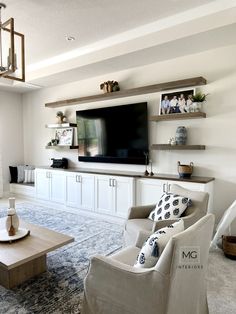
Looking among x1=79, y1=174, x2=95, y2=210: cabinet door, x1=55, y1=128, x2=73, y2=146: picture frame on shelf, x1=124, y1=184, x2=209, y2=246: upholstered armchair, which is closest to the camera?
x1=124, y1=184, x2=209, y2=246: upholstered armchair

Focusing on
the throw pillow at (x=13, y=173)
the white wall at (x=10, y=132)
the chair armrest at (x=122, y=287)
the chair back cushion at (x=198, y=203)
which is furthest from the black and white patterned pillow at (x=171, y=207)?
the white wall at (x=10, y=132)

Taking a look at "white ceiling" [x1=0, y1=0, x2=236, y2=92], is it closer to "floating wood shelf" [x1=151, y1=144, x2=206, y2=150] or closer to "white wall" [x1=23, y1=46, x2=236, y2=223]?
"white wall" [x1=23, y1=46, x2=236, y2=223]

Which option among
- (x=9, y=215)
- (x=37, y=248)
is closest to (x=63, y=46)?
(x=9, y=215)

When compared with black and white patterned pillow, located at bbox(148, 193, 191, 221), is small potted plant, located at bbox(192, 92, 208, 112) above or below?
above

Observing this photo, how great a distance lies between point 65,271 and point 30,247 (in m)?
0.51

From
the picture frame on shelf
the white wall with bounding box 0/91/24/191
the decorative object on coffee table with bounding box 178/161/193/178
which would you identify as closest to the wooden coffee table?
the decorative object on coffee table with bounding box 178/161/193/178

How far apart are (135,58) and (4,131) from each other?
13.1 feet

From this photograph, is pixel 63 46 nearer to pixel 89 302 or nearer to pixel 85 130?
pixel 85 130

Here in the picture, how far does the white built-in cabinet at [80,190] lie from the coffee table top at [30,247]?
69.4 inches

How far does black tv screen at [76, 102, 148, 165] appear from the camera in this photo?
421 cm

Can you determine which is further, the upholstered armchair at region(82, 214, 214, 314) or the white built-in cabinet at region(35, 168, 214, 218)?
the white built-in cabinet at region(35, 168, 214, 218)

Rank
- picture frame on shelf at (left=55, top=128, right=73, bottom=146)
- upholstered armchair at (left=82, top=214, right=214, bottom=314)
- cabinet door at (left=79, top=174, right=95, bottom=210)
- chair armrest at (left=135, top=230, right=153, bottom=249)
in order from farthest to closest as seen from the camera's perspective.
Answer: picture frame on shelf at (left=55, top=128, right=73, bottom=146) < cabinet door at (left=79, top=174, right=95, bottom=210) < chair armrest at (left=135, top=230, right=153, bottom=249) < upholstered armchair at (left=82, top=214, right=214, bottom=314)

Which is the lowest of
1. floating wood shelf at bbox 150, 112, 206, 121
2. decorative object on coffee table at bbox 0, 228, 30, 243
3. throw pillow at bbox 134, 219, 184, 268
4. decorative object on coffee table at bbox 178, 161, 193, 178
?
decorative object on coffee table at bbox 0, 228, 30, 243

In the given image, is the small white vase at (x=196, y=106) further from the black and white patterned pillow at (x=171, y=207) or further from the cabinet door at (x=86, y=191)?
the cabinet door at (x=86, y=191)
